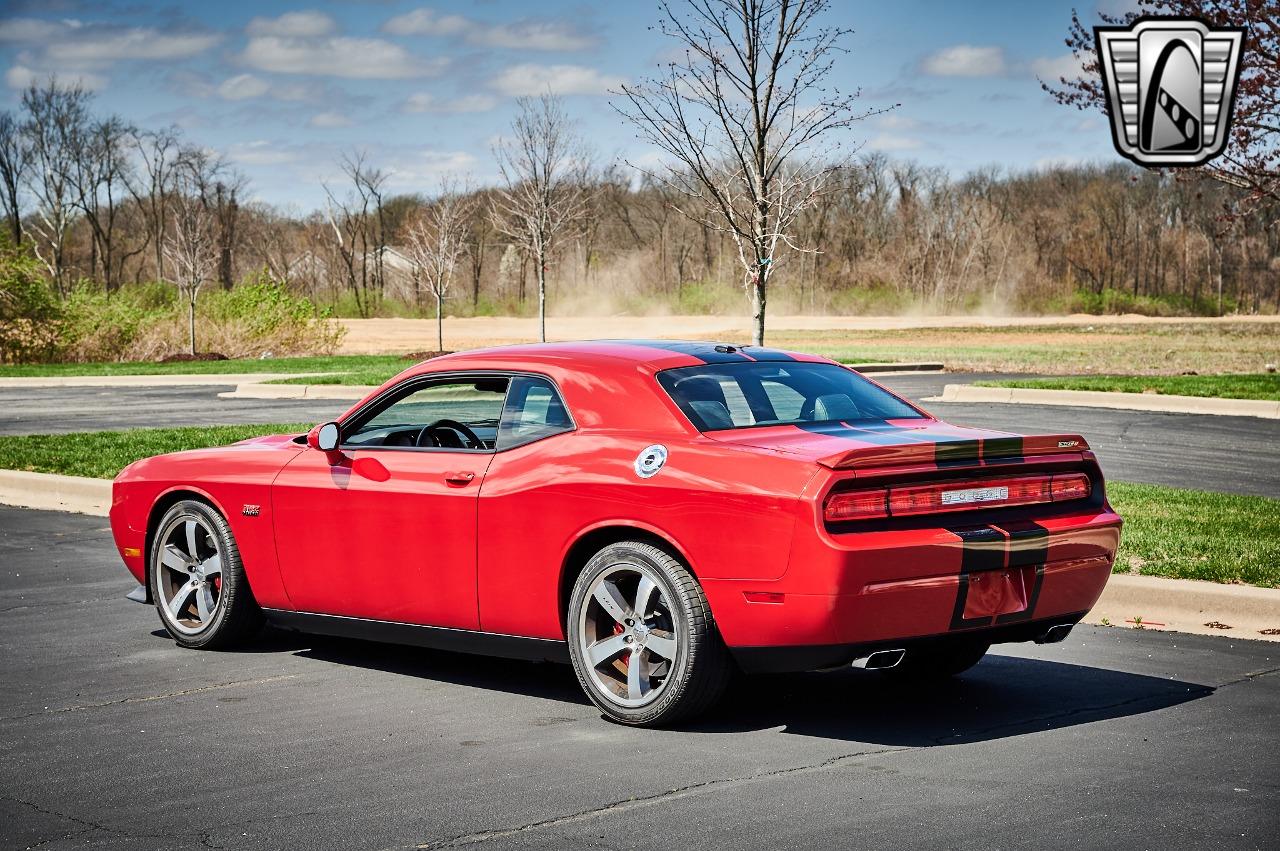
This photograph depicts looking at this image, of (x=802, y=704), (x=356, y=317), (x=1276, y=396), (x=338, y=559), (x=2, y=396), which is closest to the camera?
(x=802, y=704)

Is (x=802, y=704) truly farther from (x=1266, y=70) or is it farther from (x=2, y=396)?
(x=2, y=396)

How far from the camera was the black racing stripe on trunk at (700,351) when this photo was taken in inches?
267

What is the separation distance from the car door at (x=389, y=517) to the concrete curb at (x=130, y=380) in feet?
85.3

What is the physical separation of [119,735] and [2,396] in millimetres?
26145

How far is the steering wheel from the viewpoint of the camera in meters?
7.08

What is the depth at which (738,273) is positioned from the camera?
97.9 m

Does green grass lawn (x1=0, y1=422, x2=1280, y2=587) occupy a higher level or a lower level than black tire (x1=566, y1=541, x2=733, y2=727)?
lower

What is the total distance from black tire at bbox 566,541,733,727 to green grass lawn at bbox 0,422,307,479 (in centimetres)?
962

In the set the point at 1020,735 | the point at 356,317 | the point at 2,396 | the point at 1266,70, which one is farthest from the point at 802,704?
the point at 356,317

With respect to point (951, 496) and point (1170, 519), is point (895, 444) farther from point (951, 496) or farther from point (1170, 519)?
point (1170, 519)

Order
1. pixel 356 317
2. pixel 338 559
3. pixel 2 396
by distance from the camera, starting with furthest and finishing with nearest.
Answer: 1. pixel 356 317
2. pixel 2 396
3. pixel 338 559

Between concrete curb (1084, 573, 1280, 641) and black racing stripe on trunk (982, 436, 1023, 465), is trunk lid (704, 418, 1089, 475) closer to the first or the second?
black racing stripe on trunk (982, 436, 1023, 465)

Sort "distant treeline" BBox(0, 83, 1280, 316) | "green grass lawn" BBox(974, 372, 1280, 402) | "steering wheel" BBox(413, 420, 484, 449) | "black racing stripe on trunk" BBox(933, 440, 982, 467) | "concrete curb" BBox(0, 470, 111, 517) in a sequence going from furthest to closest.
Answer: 1. "distant treeline" BBox(0, 83, 1280, 316)
2. "green grass lawn" BBox(974, 372, 1280, 402)
3. "concrete curb" BBox(0, 470, 111, 517)
4. "steering wheel" BBox(413, 420, 484, 449)
5. "black racing stripe on trunk" BBox(933, 440, 982, 467)

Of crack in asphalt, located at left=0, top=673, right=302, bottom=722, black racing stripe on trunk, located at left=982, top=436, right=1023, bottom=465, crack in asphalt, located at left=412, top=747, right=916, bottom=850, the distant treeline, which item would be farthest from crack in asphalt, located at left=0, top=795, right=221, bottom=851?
the distant treeline
